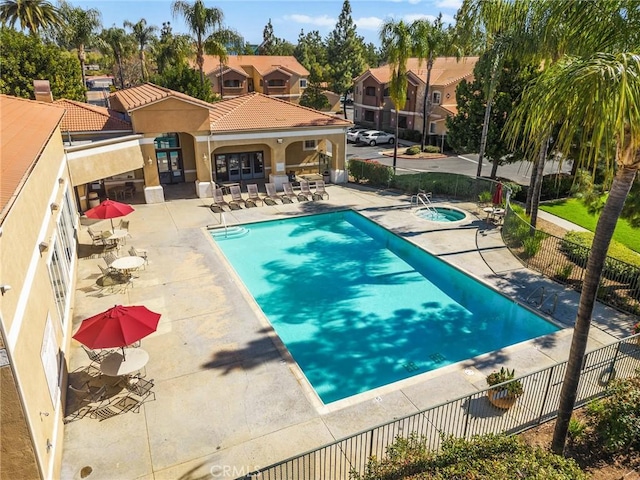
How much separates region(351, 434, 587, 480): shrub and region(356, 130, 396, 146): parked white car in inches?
1725

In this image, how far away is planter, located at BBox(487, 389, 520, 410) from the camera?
390 inches

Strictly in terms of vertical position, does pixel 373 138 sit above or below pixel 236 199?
above

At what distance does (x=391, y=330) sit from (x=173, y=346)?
679 cm

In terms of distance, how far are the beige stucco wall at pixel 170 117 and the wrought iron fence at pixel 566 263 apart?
17.6m

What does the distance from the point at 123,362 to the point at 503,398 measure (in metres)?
9.12

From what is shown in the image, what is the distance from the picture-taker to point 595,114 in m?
6.12

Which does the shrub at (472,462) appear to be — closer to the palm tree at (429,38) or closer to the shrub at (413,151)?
the palm tree at (429,38)

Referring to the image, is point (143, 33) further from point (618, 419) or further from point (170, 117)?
point (618, 419)

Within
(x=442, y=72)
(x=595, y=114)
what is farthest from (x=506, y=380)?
(x=442, y=72)

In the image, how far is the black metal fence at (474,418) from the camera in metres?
8.66

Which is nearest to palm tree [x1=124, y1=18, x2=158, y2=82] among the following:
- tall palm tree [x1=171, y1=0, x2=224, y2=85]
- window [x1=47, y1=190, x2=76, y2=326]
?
tall palm tree [x1=171, y1=0, x2=224, y2=85]

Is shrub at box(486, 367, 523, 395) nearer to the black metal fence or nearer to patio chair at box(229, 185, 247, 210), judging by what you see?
the black metal fence

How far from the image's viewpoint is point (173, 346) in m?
12.7

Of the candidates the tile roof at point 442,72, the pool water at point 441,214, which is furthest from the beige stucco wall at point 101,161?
the tile roof at point 442,72
